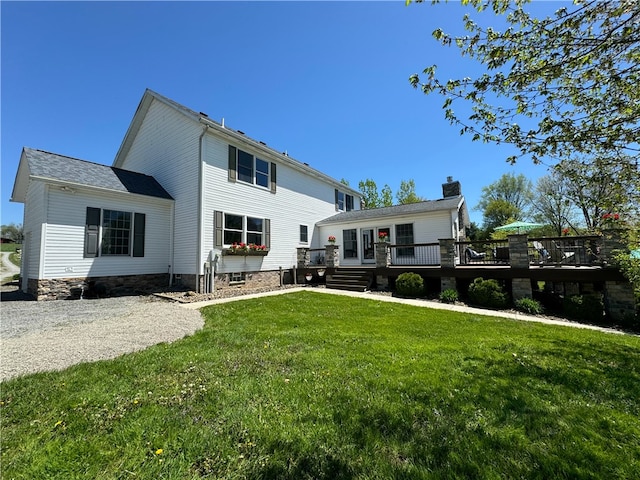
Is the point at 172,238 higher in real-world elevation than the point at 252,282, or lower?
higher

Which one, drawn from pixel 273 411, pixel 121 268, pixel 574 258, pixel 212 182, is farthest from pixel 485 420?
pixel 121 268

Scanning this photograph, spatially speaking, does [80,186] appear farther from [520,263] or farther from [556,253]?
[556,253]

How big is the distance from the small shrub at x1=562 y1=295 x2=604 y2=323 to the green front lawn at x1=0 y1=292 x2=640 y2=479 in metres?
3.66

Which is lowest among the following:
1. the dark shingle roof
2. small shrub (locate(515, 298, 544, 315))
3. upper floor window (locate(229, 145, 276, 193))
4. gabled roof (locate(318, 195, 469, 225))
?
small shrub (locate(515, 298, 544, 315))

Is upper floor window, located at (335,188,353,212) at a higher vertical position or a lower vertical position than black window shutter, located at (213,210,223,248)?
Answer: higher

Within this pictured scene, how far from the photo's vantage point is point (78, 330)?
5496 millimetres

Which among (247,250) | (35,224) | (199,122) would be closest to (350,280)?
(247,250)

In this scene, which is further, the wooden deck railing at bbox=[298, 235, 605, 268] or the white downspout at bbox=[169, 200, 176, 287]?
the white downspout at bbox=[169, 200, 176, 287]

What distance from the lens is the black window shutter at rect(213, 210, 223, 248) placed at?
11156 millimetres

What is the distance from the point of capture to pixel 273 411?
2.56m

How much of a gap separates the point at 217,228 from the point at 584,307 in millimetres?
12751

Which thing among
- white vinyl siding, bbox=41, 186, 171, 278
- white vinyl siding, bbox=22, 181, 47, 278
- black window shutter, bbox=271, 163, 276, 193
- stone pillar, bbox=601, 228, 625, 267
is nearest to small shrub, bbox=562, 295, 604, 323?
stone pillar, bbox=601, 228, 625, 267

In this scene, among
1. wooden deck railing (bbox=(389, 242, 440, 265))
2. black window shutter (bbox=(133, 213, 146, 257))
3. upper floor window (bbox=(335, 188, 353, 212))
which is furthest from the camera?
upper floor window (bbox=(335, 188, 353, 212))

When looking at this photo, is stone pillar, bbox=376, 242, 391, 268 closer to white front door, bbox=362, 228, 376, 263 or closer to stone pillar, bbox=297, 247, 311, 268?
white front door, bbox=362, 228, 376, 263
